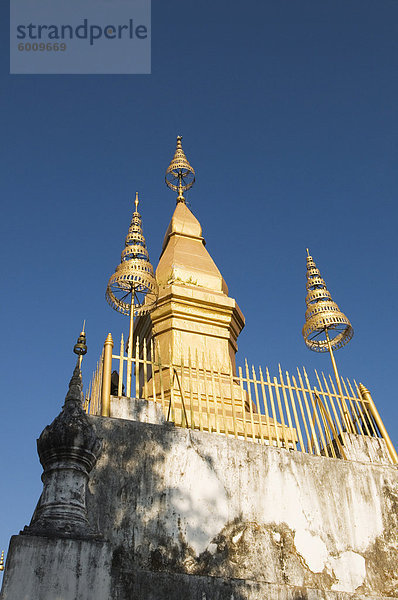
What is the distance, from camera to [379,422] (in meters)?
9.41

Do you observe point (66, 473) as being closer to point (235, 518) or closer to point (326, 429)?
point (235, 518)

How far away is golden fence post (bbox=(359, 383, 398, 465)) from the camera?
9047 millimetres

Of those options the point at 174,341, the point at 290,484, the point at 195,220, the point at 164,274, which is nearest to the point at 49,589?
the point at 290,484

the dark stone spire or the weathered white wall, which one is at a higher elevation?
the dark stone spire

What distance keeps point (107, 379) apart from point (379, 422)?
4.81 m

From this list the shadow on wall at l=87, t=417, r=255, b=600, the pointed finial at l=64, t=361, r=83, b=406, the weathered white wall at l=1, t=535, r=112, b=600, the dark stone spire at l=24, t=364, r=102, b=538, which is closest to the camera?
the weathered white wall at l=1, t=535, r=112, b=600

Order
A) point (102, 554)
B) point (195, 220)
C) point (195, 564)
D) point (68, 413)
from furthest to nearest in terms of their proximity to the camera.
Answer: point (195, 220) → point (195, 564) → point (68, 413) → point (102, 554)

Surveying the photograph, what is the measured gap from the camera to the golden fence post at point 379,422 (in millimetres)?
9047

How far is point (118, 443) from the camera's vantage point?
702 centimetres

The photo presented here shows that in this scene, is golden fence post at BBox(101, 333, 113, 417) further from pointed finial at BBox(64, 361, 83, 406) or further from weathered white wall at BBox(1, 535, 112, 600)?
weathered white wall at BBox(1, 535, 112, 600)

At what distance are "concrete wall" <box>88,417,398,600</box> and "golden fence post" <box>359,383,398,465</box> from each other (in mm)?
1044

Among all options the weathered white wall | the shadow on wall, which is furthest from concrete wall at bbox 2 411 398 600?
the weathered white wall

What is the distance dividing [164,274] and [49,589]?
11099mm

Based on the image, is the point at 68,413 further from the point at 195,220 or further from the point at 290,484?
the point at 195,220
